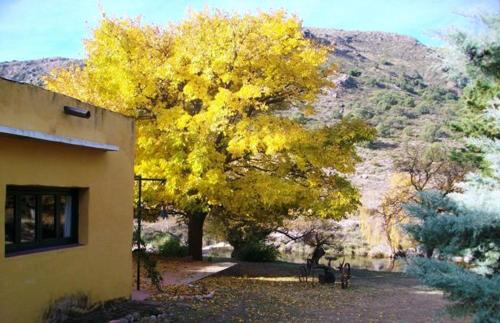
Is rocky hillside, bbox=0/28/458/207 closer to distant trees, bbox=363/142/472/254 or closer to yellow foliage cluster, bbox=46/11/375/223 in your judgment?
distant trees, bbox=363/142/472/254

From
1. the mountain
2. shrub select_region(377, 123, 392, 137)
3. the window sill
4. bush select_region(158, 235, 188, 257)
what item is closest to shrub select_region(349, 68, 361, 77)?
shrub select_region(377, 123, 392, 137)

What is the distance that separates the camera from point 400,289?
14977mm

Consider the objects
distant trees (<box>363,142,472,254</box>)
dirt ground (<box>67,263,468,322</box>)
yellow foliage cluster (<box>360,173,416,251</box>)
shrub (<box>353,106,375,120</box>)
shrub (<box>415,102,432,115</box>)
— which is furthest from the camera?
shrub (<box>415,102,432,115</box>)

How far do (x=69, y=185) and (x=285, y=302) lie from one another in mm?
5702

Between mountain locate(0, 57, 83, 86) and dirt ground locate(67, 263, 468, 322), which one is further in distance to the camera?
mountain locate(0, 57, 83, 86)

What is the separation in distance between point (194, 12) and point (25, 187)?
9.05 metres

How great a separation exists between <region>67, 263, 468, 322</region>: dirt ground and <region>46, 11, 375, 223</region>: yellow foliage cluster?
2.20 meters

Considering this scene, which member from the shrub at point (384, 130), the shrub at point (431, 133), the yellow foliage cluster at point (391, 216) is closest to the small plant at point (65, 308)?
the yellow foliage cluster at point (391, 216)

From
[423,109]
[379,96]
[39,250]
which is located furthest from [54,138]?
[379,96]

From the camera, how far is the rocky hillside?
4628cm

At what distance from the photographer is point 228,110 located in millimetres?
14469

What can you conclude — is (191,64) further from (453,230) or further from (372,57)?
(372,57)

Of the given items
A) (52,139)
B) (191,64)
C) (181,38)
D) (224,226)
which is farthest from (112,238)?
(224,226)

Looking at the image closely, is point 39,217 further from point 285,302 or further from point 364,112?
point 364,112
